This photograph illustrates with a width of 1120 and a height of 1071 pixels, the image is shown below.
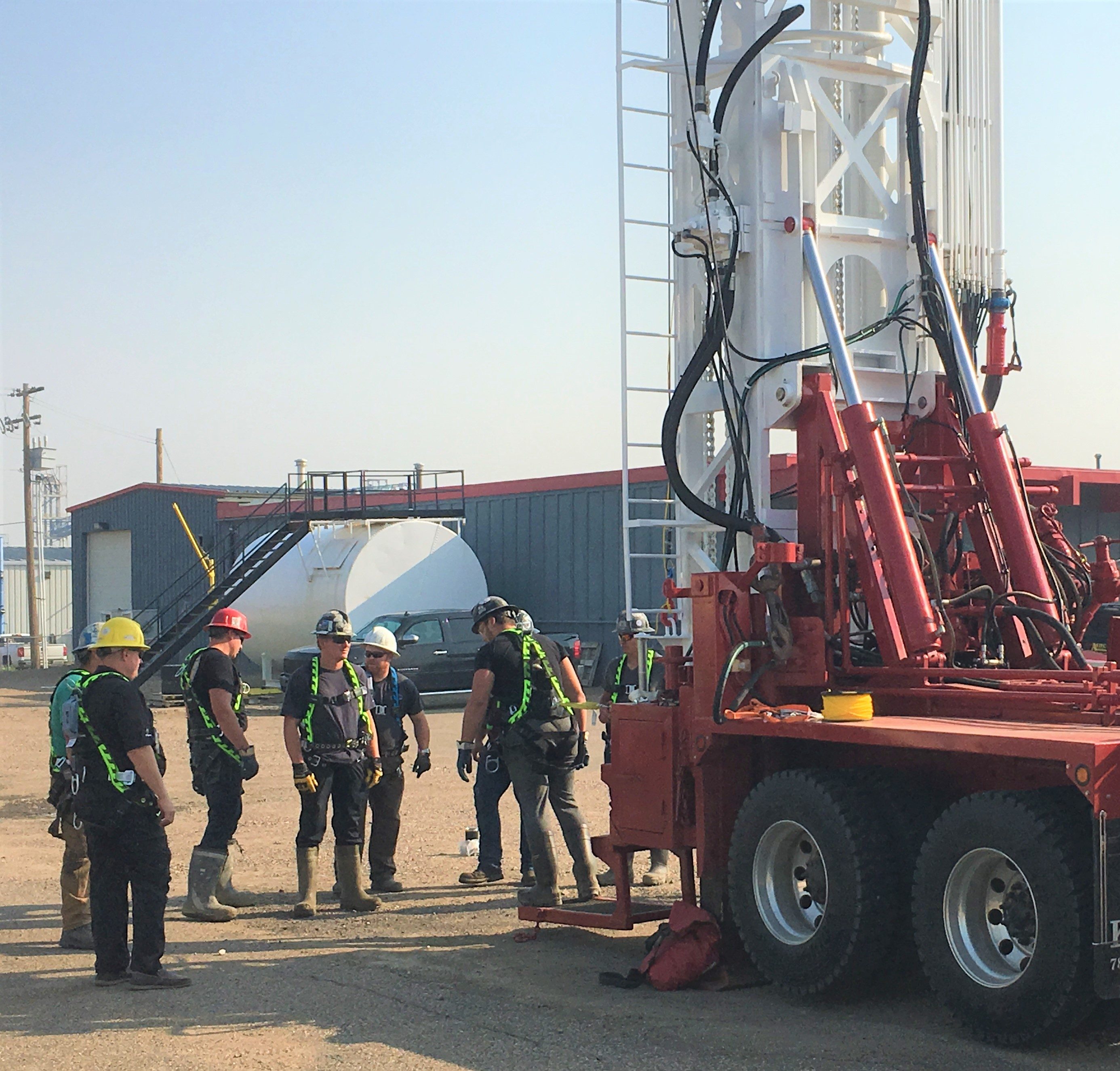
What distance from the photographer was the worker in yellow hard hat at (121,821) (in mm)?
7355

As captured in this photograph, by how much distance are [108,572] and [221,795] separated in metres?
35.6

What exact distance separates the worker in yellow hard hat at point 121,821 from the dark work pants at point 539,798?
7.83ft

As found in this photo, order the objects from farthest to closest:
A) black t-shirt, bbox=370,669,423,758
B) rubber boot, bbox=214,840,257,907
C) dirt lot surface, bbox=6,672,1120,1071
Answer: black t-shirt, bbox=370,669,423,758 < rubber boot, bbox=214,840,257,907 < dirt lot surface, bbox=6,672,1120,1071

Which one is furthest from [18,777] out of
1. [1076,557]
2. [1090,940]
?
[1090,940]

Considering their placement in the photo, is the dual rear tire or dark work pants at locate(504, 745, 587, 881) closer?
the dual rear tire

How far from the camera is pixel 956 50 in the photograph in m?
8.59

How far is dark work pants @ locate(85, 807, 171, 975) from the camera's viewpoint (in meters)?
7.39

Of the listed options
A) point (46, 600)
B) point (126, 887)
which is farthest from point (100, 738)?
point (46, 600)

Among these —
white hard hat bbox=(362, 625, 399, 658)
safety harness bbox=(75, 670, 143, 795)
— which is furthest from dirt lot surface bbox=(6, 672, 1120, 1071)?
white hard hat bbox=(362, 625, 399, 658)

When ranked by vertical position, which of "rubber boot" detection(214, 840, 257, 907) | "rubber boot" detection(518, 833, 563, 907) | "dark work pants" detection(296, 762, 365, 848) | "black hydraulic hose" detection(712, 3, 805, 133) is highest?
"black hydraulic hose" detection(712, 3, 805, 133)

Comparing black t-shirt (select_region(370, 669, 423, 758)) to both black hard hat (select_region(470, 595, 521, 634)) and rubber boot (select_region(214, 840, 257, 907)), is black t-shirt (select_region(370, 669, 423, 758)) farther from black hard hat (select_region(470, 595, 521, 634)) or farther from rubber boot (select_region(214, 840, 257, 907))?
rubber boot (select_region(214, 840, 257, 907))

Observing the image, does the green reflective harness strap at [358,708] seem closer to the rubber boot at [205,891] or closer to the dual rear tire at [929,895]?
the rubber boot at [205,891]

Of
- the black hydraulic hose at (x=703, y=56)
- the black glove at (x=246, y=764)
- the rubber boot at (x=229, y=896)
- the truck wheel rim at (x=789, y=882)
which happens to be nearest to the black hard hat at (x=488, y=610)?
the black glove at (x=246, y=764)

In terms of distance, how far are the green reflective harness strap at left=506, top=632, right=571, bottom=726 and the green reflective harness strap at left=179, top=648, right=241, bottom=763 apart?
70.4 inches
